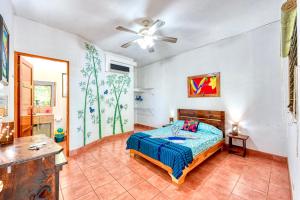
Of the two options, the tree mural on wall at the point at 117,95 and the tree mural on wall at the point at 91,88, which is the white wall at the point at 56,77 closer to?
the tree mural on wall at the point at 91,88

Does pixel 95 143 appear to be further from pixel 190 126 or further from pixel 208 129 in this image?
pixel 208 129

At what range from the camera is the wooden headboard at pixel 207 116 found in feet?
11.0

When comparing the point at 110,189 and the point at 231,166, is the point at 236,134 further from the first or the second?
the point at 110,189

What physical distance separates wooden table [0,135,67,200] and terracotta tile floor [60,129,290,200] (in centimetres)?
83

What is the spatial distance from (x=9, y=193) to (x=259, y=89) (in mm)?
4094

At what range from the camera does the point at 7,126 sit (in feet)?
4.71

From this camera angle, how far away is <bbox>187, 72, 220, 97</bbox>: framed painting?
3.53 meters

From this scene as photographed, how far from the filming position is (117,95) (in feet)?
14.8

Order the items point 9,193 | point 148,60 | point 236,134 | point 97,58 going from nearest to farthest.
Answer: point 9,193 < point 236,134 < point 97,58 < point 148,60

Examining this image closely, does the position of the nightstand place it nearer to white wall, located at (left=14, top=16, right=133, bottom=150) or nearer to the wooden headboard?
the wooden headboard

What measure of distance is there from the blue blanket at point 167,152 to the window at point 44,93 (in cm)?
331

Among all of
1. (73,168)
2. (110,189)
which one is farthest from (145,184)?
(73,168)

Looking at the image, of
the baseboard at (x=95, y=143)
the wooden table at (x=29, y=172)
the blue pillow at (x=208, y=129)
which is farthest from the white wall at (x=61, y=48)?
the blue pillow at (x=208, y=129)

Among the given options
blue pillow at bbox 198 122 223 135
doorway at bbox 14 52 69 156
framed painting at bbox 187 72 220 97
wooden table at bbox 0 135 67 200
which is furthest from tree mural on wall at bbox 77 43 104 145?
blue pillow at bbox 198 122 223 135
